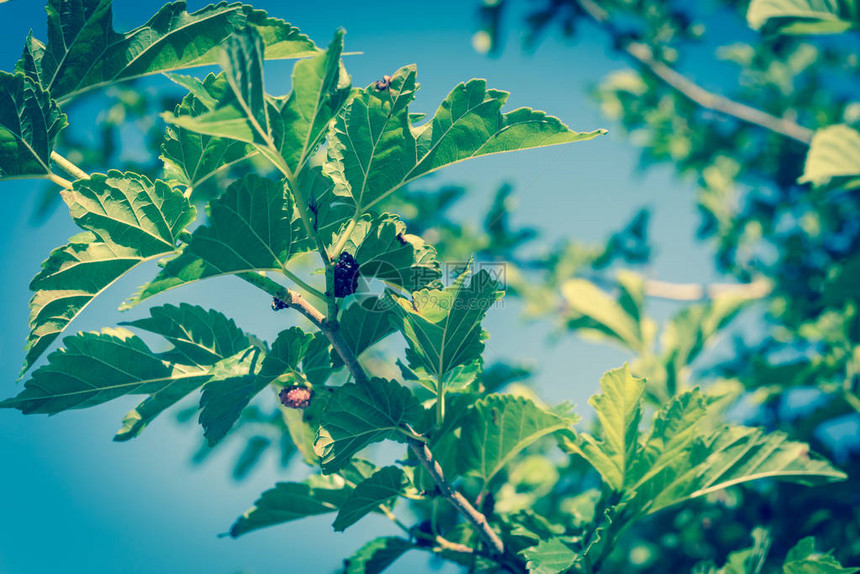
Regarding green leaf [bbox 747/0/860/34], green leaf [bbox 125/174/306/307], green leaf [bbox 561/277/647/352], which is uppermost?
green leaf [bbox 125/174/306/307]

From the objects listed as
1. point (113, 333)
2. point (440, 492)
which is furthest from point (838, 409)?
point (113, 333)

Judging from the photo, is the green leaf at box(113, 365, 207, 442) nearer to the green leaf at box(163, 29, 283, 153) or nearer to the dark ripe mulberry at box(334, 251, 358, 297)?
the dark ripe mulberry at box(334, 251, 358, 297)

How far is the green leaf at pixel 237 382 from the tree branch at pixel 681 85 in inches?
101

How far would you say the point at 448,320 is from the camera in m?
0.97

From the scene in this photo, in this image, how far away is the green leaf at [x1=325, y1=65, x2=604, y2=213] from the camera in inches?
37.5

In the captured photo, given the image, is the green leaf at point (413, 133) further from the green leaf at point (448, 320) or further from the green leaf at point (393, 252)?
the green leaf at point (448, 320)

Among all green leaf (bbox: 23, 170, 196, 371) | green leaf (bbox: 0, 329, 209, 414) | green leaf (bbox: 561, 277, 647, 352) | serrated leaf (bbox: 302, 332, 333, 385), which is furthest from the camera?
green leaf (bbox: 561, 277, 647, 352)

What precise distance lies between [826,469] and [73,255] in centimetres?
166

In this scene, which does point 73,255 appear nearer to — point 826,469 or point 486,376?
point 486,376

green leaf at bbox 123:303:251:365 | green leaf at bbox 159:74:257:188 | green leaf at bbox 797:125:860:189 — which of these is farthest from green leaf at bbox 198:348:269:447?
green leaf at bbox 797:125:860:189

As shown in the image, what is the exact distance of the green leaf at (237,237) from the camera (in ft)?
2.71

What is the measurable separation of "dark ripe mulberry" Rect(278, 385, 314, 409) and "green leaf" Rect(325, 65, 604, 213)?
1.29 feet

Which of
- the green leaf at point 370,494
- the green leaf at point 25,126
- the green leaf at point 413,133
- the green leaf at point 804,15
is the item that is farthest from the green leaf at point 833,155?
the green leaf at point 25,126

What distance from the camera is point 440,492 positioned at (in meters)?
1.21
